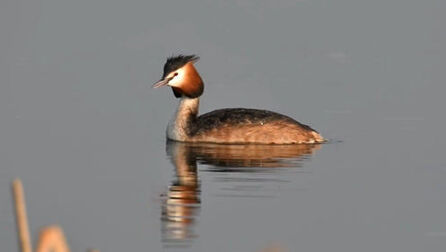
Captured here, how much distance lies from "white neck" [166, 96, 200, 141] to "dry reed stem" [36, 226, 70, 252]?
1571 centimetres

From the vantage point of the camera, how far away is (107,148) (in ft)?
68.6

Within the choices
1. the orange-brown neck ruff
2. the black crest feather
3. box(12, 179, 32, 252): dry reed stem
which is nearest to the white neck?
the orange-brown neck ruff

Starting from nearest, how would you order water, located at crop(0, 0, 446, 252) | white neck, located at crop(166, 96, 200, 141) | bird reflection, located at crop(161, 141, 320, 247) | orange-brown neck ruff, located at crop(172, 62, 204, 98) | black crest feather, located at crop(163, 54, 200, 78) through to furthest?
bird reflection, located at crop(161, 141, 320, 247) → water, located at crop(0, 0, 446, 252) → white neck, located at crop(166, 96, 200, 141) → black crest feather, located at crop(163, 54, 200, 78) → orange-brown neck ruff, located at crop(172, 62, 204, 98)

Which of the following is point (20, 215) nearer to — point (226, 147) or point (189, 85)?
point (226, 147)

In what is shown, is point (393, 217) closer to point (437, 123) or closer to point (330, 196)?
point (330, 196)

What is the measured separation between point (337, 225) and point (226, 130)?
821 centimetres

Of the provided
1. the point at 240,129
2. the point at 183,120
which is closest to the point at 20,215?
the point at 240,129

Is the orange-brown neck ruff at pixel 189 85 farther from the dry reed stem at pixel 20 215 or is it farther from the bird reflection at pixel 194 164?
the dry reed stem at pixel 20 215

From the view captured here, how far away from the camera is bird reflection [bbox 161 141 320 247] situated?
13.9 meters

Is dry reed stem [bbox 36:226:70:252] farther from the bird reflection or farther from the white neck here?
the white neck

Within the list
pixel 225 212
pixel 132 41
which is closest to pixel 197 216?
pixel 225 212

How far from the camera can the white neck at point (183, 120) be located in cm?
2250

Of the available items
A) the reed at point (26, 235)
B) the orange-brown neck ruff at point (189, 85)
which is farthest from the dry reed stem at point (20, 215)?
the orange-brown neck ruff at point (189, 85)

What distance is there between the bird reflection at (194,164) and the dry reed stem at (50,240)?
6.06m
